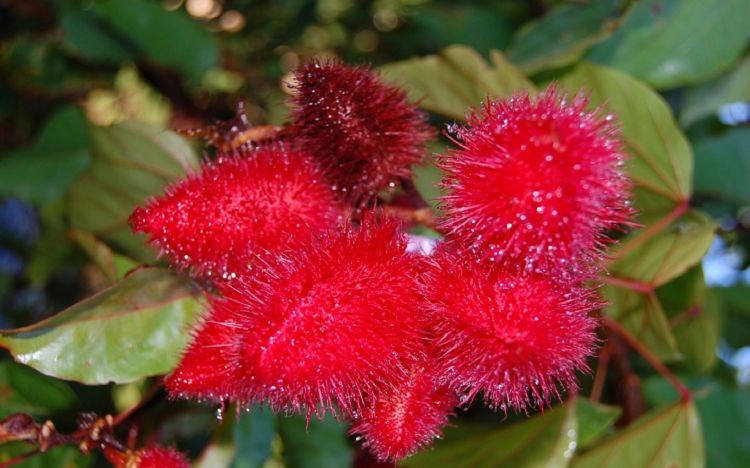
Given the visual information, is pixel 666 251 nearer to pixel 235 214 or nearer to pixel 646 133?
pixel 646 133

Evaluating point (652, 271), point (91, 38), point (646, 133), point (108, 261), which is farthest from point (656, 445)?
point (91, 38)

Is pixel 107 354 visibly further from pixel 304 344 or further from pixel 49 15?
pixel 49 15

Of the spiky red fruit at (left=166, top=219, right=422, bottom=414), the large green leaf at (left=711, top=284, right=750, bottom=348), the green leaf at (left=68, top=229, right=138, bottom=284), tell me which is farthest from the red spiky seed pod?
the large green leaf at (left=711, top=284, right=750, bottom=348)

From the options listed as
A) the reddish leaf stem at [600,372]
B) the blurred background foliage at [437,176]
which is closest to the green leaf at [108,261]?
the blurred background foliage at [437,176]

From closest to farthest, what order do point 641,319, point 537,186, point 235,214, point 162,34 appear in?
point 537,186
point 235,214
point 641,319
point 162,34

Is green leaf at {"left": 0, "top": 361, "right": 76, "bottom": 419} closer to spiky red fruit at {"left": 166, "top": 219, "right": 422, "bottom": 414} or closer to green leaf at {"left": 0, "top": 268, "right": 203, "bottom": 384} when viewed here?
green leaf at {"left": 0, "top": 268, "right": 203, "bottom": 384}
